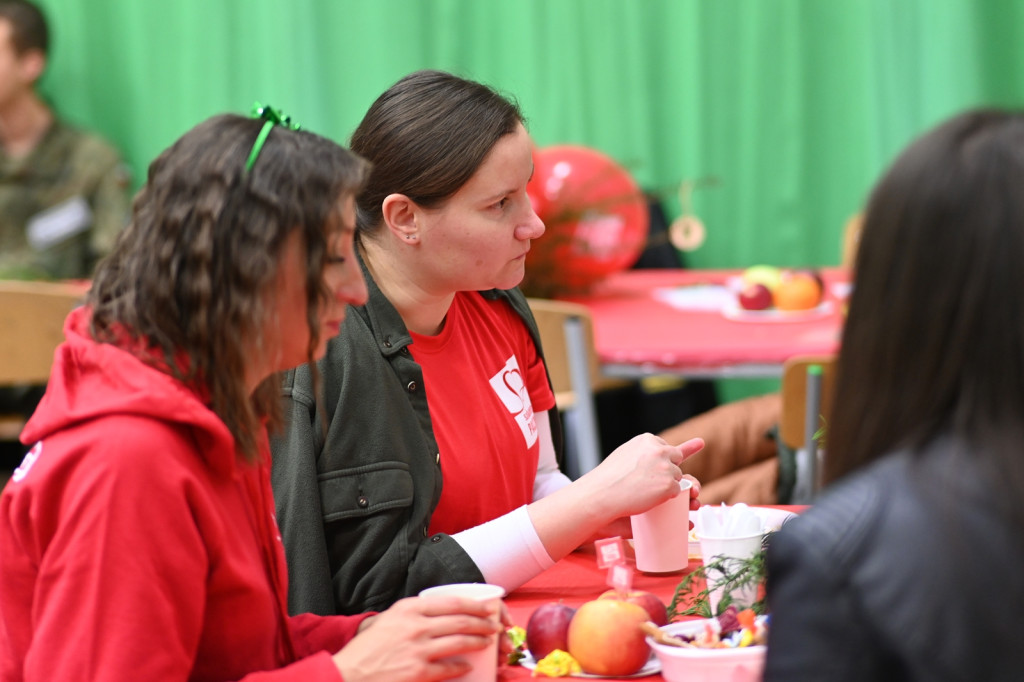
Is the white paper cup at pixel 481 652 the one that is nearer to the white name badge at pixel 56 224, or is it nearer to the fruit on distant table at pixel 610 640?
the fruit on distant table at pixel 610 640

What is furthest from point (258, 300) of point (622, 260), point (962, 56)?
point (962, 56)

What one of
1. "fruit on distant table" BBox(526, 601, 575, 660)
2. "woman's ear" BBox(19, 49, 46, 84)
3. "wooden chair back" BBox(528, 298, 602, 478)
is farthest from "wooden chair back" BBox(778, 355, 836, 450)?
"woman's ear" BBox(19, 49, 46, 84)

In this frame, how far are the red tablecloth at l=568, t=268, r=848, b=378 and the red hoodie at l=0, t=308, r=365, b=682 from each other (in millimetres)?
1881

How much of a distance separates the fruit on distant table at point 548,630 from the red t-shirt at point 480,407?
0.40m

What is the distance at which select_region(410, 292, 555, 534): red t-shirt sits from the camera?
1613 mm

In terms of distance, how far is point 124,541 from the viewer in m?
0.97

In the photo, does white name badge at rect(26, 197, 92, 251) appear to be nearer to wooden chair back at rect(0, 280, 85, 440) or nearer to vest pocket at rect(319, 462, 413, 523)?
wooden chair back at rect(0, 280, 85, 440)

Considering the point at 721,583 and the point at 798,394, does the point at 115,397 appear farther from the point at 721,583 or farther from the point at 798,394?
the point at 798,394

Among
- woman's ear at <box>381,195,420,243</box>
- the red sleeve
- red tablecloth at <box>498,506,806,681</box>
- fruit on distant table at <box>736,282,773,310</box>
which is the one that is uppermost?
woman's ear at <box>381,195,420,243</box>

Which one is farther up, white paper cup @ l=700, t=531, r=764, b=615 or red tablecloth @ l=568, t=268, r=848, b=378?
white paper cup @ l=700, t=531, r=764, b=615

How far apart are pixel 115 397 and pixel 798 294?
2547 mm

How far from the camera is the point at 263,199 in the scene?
1.06m

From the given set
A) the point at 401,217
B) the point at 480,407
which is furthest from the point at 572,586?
the point at 401,217

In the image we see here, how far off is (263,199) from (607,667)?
555 millimetres
